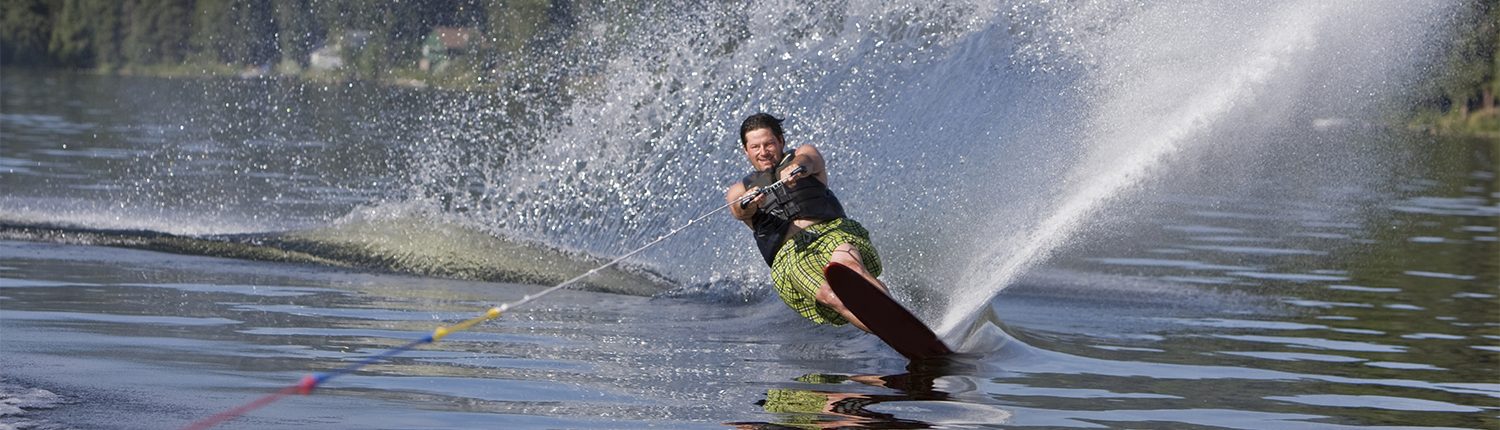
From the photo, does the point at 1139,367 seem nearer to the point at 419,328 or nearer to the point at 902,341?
the point at 902,341

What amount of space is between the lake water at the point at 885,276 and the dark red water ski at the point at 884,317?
0.49 feet

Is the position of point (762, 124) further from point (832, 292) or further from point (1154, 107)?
point (1154, 107)

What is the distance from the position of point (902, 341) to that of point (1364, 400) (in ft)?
6.10

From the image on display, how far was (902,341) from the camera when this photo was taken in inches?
327

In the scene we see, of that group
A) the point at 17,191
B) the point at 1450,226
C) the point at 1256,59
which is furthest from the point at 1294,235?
the point at 17,191

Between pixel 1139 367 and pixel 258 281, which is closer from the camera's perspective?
pixel 1139 367

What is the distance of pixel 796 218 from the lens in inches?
363

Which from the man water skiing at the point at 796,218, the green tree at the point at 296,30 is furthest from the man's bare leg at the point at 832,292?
the green tree at the point at 296,30

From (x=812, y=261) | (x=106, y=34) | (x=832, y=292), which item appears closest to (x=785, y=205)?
(x=812, y=261)

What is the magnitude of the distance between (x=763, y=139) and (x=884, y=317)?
126 centimetres

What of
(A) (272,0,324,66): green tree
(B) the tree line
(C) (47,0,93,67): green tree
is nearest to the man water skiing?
(B) the tree line

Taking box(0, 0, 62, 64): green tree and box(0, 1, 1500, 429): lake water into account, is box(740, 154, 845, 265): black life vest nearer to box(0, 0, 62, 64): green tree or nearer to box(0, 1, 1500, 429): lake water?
box(0, 1, 1500, 429): lake water

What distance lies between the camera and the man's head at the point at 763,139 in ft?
30.0

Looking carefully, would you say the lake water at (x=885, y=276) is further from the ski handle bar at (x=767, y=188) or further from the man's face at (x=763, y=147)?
the man's face at (x=763, y=147)
